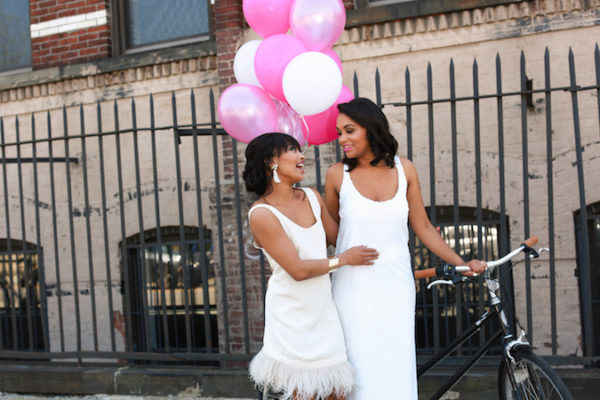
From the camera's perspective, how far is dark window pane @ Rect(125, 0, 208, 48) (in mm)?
7164

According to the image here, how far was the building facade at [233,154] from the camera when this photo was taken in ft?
16.7

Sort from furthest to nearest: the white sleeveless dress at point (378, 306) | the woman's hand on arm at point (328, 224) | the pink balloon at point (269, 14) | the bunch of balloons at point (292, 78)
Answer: the pink balloon at point (269, 14) → the bunch of balloons at point (292, 78) → the woman's hand on arm at point (328, 224) → the white sleeveless dress at point (378, 306)

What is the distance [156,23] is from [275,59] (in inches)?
176

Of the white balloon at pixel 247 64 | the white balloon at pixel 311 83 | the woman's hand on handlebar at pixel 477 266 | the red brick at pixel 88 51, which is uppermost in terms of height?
the red brick at pixel 88 51

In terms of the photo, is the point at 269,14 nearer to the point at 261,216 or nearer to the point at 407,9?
the point at 261,216

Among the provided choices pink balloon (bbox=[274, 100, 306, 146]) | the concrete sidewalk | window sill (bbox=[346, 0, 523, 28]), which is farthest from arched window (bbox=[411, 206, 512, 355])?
pink balloon (bbox=[274, 100, 306, 146])

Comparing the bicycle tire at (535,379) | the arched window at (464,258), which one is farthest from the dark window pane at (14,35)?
the bicycle tire at (535,379)

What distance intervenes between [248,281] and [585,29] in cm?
351

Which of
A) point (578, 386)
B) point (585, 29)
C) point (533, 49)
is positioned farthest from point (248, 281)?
point (585, 29)

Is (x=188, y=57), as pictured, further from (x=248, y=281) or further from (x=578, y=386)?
(x=578, y=386)

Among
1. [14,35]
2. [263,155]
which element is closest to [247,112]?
[263,155]

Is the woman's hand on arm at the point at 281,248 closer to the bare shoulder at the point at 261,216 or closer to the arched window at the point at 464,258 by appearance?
the bare shoulder at the point at 261,216

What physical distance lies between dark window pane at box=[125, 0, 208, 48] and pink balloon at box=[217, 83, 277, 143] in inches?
157

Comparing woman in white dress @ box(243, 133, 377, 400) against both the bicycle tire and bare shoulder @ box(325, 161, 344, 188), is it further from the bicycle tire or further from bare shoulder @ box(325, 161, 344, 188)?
the bicycle tire
